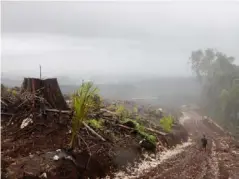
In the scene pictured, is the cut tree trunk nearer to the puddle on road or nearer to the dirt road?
the puddle on road

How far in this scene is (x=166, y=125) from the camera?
29344 mm

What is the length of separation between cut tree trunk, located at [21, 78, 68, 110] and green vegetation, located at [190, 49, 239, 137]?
4378 cm

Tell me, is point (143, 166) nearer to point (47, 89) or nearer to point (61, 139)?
point (61, 139)

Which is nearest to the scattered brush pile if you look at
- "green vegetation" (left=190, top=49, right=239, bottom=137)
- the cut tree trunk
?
the cut tree trunk

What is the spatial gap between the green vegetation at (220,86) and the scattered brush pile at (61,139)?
41929mm

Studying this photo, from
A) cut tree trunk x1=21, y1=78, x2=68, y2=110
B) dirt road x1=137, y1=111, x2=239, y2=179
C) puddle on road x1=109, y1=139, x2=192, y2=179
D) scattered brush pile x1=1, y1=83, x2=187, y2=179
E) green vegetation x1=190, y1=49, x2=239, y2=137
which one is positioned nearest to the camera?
scattered brush pile x1=1, y1=83, x2=187, y2=179

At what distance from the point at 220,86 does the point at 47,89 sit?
71545 millimetres

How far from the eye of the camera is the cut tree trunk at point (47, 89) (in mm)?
16672

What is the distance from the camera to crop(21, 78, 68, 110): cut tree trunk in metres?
16.7

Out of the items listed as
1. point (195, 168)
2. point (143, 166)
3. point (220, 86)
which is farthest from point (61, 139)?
point (220, 86)

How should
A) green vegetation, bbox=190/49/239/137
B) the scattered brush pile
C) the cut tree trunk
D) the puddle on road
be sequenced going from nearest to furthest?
the scattered brush pile < the puddle on road < the cut tree trunk < green vegetation, bbox=190/49/239/137

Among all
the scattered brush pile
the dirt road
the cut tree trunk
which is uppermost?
the cut tree trunk

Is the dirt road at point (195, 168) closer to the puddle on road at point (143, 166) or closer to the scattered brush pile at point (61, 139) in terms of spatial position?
the puddle on road at point (143, 166)

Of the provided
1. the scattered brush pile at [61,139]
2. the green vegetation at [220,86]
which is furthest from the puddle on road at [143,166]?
the green vegetation at [220,86]
